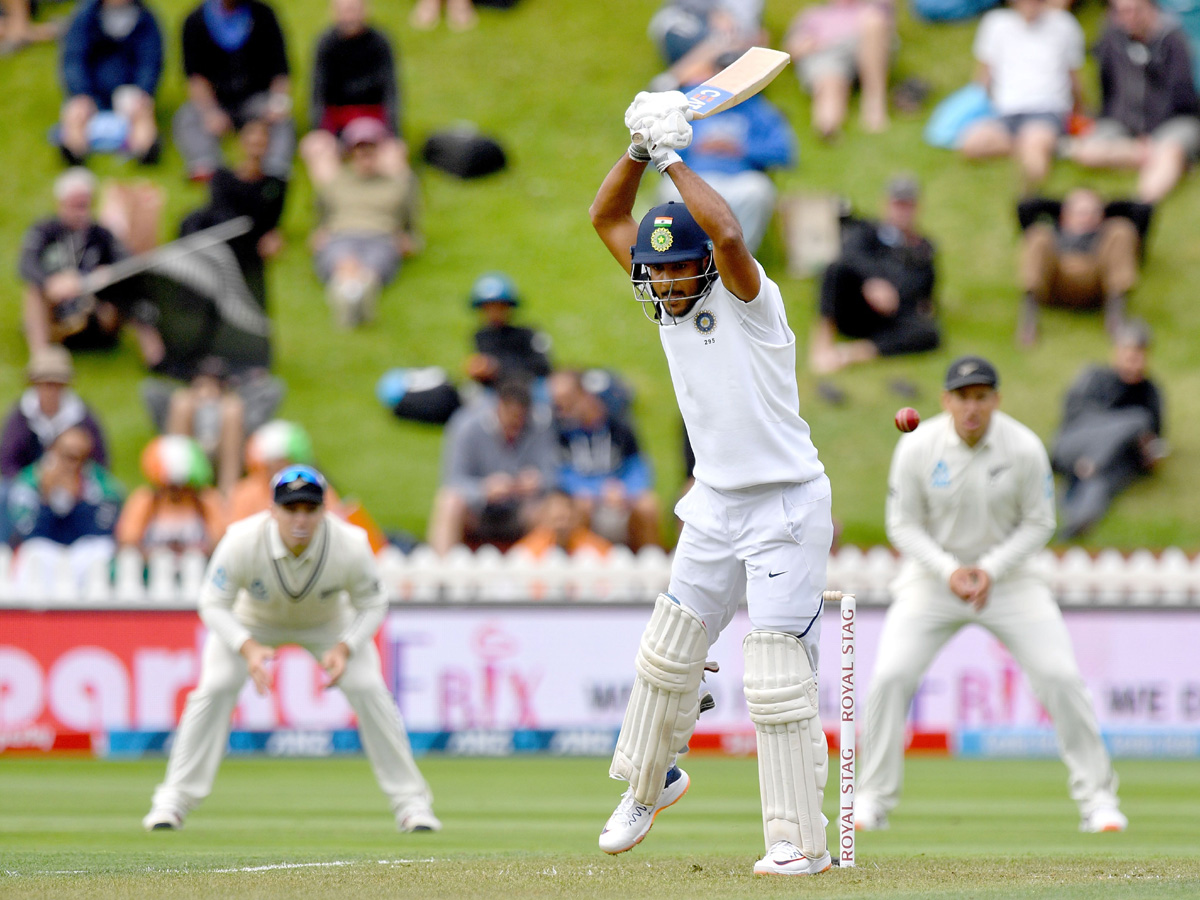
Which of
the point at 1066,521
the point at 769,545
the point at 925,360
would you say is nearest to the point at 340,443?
the point at 925,360

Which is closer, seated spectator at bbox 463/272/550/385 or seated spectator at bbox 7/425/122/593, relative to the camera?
seated spectator at bbox 7/425/122/593

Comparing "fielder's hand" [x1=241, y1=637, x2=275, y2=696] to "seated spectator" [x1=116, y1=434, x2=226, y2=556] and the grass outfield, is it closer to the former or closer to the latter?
the grass outfield

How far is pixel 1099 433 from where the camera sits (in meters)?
14.8

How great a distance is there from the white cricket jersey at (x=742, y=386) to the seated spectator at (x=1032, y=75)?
1267 cm

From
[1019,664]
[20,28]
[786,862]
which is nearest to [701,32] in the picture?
[20,28]

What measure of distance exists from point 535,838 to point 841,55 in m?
12.7

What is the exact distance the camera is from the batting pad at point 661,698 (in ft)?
19.0

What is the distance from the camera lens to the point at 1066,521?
14.9 m

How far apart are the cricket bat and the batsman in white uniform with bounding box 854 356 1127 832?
2433 mm

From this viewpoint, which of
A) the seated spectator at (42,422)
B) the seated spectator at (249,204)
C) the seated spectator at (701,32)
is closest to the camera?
the seated spectator at (42,422)

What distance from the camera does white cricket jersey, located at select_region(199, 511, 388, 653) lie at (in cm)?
796

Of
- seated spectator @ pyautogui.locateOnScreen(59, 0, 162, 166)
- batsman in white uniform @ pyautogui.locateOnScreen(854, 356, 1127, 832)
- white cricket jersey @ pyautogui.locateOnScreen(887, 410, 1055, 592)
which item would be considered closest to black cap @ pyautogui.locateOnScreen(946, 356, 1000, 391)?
batsman in white uniform @ pyautogui.locateOnScreen(854, 356, 1127, 832)

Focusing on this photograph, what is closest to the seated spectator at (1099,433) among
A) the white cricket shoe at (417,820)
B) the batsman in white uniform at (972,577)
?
the batsman in white uniform at (972,577)

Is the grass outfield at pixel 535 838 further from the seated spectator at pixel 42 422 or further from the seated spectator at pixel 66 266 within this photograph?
the seated spectator at pixel 66 266
